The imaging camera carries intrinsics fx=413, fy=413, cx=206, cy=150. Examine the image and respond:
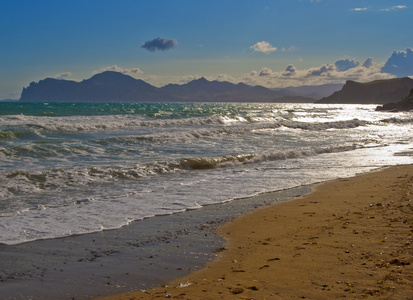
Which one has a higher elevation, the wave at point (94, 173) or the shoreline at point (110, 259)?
the wave at point (94, 173)

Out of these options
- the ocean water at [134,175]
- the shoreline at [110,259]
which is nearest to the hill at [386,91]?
the ocean water at [134,175]

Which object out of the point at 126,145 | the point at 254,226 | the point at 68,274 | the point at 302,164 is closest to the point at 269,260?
the point at 254,226

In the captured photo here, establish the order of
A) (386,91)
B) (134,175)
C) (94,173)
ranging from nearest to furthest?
(94,173) → (134,175) → (386,91)

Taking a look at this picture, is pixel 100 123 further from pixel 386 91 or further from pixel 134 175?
pixel 386 91

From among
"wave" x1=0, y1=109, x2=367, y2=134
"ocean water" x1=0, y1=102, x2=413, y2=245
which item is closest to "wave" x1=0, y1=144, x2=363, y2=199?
"ocean water" x1=0, y1=102, x2=413, y2=245

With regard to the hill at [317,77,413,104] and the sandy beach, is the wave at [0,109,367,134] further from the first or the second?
the hill at [317,77,413,104]

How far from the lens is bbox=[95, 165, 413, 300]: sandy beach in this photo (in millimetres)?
3771

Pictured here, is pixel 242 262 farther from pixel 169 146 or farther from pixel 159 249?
pixel 169 146

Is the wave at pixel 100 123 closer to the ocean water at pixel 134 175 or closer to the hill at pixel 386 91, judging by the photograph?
the ocean water at pixel 134 175

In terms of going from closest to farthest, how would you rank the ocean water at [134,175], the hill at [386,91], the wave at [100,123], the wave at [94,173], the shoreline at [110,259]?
the shoreline at [110,259] → the ocean water at [134,175] → the wave at [94,173] → the wave at [100,123] → the hill at [386,91]

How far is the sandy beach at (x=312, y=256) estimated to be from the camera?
3.77 meters

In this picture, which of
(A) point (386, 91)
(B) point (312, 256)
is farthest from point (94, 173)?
(A) point (386, 91)

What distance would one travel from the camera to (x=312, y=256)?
4766mm

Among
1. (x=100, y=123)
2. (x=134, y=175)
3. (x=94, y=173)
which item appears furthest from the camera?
(x=100, y=123)
